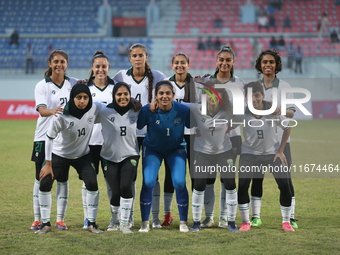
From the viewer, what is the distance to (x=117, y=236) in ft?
16.1

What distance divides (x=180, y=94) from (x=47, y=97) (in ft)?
5.28

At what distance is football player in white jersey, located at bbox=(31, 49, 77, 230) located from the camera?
524 cm

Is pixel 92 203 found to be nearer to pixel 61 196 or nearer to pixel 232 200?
pixel 61 196

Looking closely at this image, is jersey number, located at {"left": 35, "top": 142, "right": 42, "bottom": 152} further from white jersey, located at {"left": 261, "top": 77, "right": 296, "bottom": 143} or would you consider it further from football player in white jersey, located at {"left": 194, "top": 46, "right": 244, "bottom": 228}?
white jersey, located at {"left": 261, "top": 77, "right": 296, "bottom": 143}

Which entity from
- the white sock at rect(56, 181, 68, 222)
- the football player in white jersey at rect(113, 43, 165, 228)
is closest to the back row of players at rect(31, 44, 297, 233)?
the white sock at rect(56, 181, 68, 222)

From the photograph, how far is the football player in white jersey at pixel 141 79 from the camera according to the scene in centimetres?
543

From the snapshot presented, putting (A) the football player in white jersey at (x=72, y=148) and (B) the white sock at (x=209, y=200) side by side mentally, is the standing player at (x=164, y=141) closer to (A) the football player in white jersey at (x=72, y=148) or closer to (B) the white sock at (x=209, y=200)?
(B) the white sock at (x=209, y=200)

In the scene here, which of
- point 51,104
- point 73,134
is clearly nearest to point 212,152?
point 73,134

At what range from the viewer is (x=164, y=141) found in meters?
5.10

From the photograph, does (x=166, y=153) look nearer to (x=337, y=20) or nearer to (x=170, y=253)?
(x=170, y=253)

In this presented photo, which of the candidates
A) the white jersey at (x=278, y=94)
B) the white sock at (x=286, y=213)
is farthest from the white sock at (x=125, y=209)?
the white jersey at (x=278, y=94)

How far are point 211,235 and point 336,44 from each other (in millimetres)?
23813

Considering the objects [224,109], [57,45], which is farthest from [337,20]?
[224,109]

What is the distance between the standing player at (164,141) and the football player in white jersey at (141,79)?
29cm
